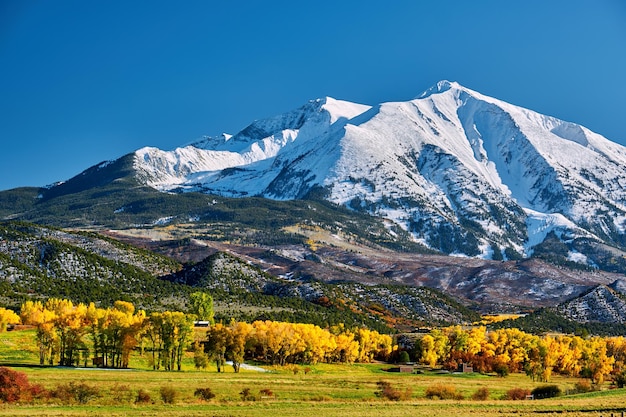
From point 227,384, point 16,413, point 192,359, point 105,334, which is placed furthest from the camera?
point 192,359

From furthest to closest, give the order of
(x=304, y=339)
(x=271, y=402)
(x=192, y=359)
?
(x=304, y=339) → (x=192, y=359) → (x=271, y=402)

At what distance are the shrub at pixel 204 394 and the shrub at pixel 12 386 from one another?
2065 centimetres

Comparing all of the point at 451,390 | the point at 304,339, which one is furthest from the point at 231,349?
the point at 451,390

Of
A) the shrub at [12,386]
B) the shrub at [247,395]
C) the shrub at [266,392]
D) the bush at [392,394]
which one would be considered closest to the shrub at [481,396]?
the bush at [392,394]

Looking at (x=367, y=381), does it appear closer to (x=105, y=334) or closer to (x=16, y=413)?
(x=105, y=334)

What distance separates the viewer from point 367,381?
123 meters

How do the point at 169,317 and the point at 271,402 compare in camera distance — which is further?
the point at 169,317

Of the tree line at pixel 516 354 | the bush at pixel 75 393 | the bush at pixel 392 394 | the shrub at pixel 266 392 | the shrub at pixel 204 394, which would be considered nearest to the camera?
the bush at pixel 75 393

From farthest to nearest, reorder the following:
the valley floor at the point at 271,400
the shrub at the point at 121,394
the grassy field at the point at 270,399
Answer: the shrub at the point at 121,394 → the grassy field at the point at 270,399 → the valley floor at the point at 271,400

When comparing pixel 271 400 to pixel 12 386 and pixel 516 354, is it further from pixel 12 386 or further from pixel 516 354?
pixel 516 354

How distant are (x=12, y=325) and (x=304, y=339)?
67697 millimetres

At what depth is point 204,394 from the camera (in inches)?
3531

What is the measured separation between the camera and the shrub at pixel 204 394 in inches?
3504

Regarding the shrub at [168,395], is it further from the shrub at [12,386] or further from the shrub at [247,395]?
the shrub at [12,386]
